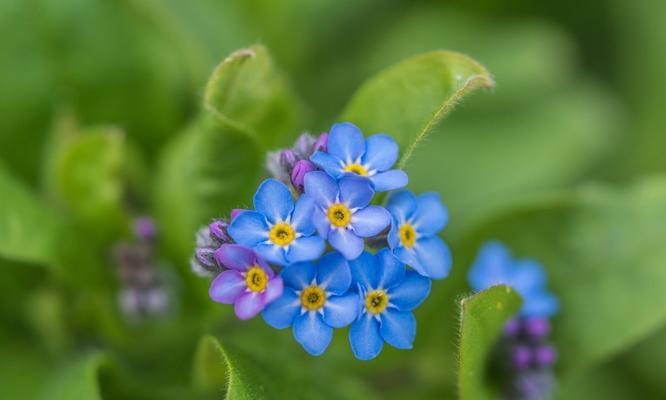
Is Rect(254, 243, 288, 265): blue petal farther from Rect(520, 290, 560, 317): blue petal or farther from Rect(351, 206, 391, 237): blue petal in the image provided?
Rect(520, 290, 560, 317): blue petal

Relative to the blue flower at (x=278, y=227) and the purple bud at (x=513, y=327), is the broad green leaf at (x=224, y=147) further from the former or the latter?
Result: the purple bud at (x=513, y=327)

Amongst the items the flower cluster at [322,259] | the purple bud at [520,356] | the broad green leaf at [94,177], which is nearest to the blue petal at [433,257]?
the flower cluster at [322,259]

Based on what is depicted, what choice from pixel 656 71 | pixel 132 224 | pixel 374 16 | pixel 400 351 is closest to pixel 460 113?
pixel 374 16

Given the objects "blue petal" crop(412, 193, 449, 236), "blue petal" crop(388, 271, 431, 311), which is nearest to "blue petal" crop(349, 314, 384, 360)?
"blue petal" crop(388, 271, 431, 311)

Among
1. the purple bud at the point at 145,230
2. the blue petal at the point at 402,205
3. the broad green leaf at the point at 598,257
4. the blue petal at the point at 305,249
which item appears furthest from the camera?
the broad green leaf at the point at 598,257

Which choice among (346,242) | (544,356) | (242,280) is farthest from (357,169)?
(544,356)

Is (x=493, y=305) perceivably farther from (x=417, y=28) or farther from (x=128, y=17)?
(x=417, y=28)

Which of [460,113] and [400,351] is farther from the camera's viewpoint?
[460,113]
